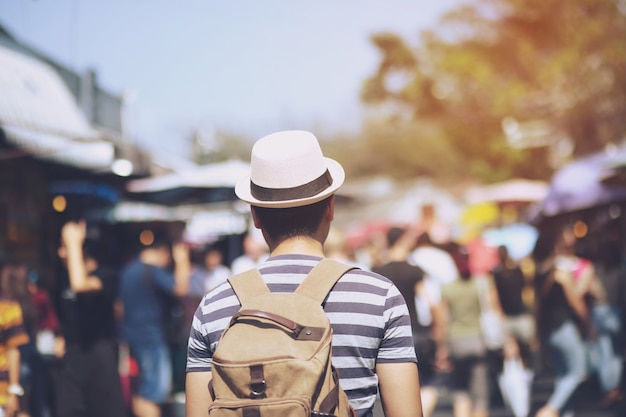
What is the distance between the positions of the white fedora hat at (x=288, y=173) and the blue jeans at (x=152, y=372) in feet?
19.9

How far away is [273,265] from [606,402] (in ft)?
29.4

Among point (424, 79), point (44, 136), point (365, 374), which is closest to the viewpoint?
point (365, 374)

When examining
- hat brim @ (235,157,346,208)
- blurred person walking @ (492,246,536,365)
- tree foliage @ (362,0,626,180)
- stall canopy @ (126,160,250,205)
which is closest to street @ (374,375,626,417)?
blurred person walking @ (492,246,536,365)

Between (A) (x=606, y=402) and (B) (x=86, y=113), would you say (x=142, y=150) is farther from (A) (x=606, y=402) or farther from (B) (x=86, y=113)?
(B) (x=86, y=113)

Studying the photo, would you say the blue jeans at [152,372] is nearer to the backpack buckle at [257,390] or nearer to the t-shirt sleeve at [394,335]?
the t-shirt sleeve at [394,335]

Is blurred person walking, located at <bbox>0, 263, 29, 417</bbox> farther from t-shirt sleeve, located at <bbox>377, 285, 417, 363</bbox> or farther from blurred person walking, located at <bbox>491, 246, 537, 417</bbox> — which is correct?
blurred person walking, located at <bbox>491, 246, 537, 417</bbox>

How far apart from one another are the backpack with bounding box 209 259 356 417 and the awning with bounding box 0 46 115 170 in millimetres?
6458

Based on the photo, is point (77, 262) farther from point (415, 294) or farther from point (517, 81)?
point (517, 81)

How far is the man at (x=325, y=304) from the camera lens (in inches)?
94.2

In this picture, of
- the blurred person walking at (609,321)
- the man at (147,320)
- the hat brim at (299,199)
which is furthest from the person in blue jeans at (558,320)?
the hat brim at (299,199)

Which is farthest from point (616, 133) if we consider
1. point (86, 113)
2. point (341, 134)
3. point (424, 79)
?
point (341, 134)

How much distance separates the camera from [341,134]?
76.3 metres

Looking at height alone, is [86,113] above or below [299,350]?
above

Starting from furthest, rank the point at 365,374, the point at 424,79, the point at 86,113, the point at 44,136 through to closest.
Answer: the point at 424,79
the point at 86,113
the point at 44,136
the point at 365,374
